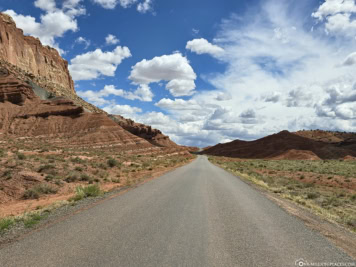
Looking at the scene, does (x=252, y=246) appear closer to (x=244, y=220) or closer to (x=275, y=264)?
(x=275, y=264)

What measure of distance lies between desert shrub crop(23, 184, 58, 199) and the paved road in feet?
19.7

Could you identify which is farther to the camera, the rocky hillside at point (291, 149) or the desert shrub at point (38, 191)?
the rocky hillside at point (291, 149)

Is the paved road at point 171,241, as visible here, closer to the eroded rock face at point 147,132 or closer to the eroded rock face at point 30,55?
the eroded rock face at point 30,55

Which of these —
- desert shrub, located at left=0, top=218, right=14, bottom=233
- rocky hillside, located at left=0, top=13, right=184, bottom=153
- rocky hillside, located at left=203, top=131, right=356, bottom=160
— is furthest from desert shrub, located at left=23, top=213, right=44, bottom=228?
rocky hillside, located at left=203, top=131, right=356, bottom=160

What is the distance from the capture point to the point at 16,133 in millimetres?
62188

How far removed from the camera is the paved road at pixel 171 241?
4.92 metres

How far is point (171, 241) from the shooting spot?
589 cm

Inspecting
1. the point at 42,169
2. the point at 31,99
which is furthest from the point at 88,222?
the point at 31,99

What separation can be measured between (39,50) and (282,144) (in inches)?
4374

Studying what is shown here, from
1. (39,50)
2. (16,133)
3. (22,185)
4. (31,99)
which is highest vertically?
(39,50)

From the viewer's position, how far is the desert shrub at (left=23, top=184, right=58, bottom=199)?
13.3 meters

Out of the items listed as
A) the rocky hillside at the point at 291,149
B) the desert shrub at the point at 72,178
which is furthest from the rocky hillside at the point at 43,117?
the rocky hillside at the point at 291,149

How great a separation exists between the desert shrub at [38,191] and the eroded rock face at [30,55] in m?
88.4

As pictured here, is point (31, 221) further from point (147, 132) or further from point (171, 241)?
point (147, 132)
